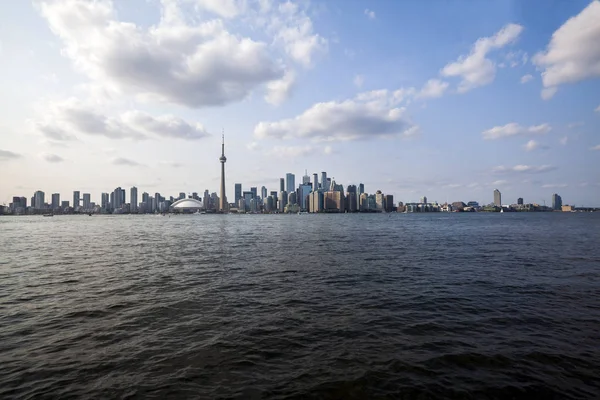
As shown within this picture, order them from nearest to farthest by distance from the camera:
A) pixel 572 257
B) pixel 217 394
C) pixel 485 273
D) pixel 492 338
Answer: pixel 217 394 → pixel 492 338 → pixel 485 273 → pixel 572 257

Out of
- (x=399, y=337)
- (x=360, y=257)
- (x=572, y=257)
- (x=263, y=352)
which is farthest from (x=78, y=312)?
(x=572, y=257)

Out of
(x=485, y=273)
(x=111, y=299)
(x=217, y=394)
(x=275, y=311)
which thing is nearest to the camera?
(x=217, y=394)

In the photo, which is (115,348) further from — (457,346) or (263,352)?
(457,346)

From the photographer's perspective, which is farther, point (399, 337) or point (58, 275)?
point (58, 275)

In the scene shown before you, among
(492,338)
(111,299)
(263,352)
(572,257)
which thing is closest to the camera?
(263,352)

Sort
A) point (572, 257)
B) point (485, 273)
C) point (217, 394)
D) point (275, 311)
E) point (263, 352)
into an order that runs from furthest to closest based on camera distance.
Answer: point (572, 257)
point (485, 273)
point (275, 311)
point (263, 352)
point (217, 394)

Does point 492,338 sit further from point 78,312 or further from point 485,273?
point 78,312

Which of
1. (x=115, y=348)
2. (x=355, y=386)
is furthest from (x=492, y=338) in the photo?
(x=115, y=348)

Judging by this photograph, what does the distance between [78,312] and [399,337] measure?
19.2m

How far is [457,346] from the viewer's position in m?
14.1

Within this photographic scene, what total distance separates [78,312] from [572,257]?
177 feet

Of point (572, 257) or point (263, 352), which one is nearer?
point (263, 352)

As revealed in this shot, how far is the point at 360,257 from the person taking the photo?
Result: 136 ft

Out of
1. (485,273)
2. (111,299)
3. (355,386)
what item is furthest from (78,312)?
(485,273)
